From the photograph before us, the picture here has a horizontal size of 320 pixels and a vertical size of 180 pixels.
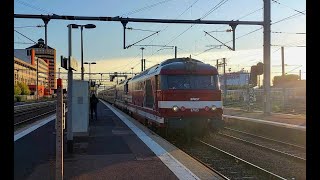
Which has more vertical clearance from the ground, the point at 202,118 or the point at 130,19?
the point at 130,19

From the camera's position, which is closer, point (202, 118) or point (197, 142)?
point (202, 118)

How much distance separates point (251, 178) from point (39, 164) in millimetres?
4743

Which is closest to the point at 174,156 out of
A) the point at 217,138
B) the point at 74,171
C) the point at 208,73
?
the point at 74,171

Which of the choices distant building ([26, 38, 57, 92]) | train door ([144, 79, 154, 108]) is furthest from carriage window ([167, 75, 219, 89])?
distant building ([26, 38, 57, 92])

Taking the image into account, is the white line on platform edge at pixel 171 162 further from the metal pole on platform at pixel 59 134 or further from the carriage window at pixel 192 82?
the metal pole on platform at pixel 59 134

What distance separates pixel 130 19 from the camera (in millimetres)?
22203

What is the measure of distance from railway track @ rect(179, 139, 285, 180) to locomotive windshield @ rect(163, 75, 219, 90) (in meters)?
2.17

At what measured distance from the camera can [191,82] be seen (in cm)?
1609

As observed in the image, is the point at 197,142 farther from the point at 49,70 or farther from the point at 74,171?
the point at 49,70

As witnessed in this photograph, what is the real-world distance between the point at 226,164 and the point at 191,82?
15.8ft

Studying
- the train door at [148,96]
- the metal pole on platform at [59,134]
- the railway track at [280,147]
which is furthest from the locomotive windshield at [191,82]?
the metal pole on platform at [59,134]

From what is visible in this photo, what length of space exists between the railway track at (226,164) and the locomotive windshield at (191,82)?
2.17 meters

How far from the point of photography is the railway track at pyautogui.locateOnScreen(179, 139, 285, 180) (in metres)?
10.0
